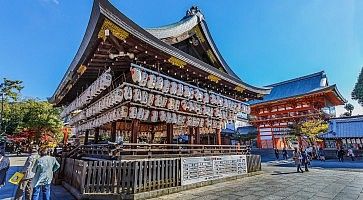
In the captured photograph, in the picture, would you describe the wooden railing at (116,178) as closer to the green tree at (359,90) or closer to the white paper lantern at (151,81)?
the white paper lantern at (151,81)

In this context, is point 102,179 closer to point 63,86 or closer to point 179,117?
point 179,117

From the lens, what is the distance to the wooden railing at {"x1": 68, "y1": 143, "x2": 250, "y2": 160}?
715 centimetres

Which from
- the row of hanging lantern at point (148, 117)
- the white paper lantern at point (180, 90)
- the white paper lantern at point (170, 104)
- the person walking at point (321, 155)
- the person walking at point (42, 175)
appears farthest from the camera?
the person walking at point (321, 155)

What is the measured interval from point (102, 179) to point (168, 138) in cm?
442

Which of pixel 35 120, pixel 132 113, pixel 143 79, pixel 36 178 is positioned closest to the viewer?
pixel 36 178

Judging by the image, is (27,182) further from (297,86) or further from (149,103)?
(297,86)

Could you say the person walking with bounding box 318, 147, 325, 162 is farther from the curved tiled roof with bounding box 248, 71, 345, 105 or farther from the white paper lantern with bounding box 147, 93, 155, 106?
the white paper lantern with bounding box 147, 93, 155, 106

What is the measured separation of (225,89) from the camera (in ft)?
42.1

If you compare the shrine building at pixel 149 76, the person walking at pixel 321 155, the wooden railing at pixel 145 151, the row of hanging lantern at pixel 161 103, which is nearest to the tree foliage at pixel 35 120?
the shrine building at pixel 149 76

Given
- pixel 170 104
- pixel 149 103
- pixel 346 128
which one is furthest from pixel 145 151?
pixel 346 128

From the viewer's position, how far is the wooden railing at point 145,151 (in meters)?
7.15

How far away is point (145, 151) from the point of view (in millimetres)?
7809

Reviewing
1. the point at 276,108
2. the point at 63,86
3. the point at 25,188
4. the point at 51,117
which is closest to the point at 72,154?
the point at 63,86

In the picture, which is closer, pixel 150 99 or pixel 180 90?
pixel 150 99
